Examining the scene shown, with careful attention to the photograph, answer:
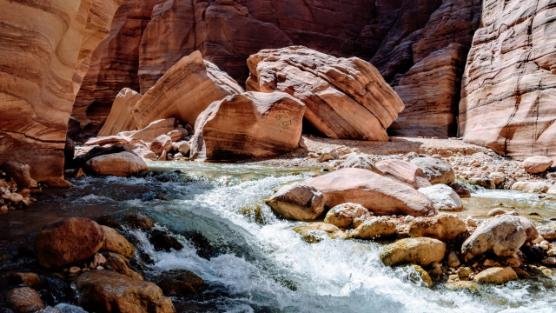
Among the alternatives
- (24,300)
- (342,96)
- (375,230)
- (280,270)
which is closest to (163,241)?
(280,270)

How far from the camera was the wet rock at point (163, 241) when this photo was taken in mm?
4809

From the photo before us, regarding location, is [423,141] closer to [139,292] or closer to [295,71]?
[295,71]

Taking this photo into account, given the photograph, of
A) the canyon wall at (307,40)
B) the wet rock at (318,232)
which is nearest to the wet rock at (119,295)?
the wet rock at (318,232)

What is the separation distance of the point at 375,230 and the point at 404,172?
10.5ft

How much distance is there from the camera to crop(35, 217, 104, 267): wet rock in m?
3.76

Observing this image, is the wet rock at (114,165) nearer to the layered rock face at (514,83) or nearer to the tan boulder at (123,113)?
the tan boulder at (123,113)

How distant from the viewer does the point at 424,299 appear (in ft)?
13.7

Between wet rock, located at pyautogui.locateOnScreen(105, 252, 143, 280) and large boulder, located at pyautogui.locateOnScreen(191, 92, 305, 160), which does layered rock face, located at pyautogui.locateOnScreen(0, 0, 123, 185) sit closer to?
wet rock, located at pyautogui.locateOnScreen(105, 252, 143, 280)

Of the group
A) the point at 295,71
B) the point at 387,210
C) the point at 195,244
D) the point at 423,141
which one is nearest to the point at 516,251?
the point at 387,210

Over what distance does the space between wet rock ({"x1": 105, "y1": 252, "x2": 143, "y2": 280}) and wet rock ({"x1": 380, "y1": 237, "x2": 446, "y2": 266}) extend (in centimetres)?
275

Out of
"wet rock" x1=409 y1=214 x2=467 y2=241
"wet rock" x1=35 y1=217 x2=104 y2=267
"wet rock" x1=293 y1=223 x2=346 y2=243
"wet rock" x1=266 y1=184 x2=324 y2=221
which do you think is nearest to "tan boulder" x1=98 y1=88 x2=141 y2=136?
"wet rock" x1=266 y1=184 x2=324 y2=221

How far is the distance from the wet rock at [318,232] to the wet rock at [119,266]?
230 cm

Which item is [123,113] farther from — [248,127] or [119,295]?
[119,295]

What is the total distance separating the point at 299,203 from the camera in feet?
21.2
